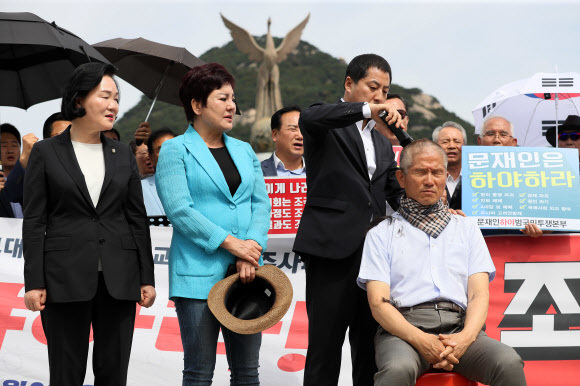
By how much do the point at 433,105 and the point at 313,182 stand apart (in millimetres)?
42129

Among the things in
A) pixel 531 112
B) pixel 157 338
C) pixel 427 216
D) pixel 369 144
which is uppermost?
pixel 531 112

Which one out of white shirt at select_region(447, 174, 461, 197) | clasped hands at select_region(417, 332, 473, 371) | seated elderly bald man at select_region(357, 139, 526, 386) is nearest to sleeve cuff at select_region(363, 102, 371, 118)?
seated elderly bald man at select_region(357, 139, 526, 386)

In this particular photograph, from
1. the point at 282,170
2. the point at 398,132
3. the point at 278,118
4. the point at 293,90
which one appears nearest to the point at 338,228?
the point at 398,132

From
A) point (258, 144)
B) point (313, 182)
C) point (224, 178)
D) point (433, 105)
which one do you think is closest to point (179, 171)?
point (224, 178)

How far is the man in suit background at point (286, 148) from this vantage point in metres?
5.91

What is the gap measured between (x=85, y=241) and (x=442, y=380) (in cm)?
175

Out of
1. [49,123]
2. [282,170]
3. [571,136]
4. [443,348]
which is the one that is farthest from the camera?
[282,170]

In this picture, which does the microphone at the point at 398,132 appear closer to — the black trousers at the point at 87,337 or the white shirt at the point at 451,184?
the black trousers at the point at 87,337

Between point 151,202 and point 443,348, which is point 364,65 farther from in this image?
point 151,202

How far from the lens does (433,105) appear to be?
4438cm

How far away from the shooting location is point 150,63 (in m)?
6.88

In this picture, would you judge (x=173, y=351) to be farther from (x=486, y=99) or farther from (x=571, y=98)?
(x=571, y=98)

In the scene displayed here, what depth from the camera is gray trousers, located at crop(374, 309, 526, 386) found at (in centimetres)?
305

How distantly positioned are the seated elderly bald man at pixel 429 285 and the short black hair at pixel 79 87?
152cm
